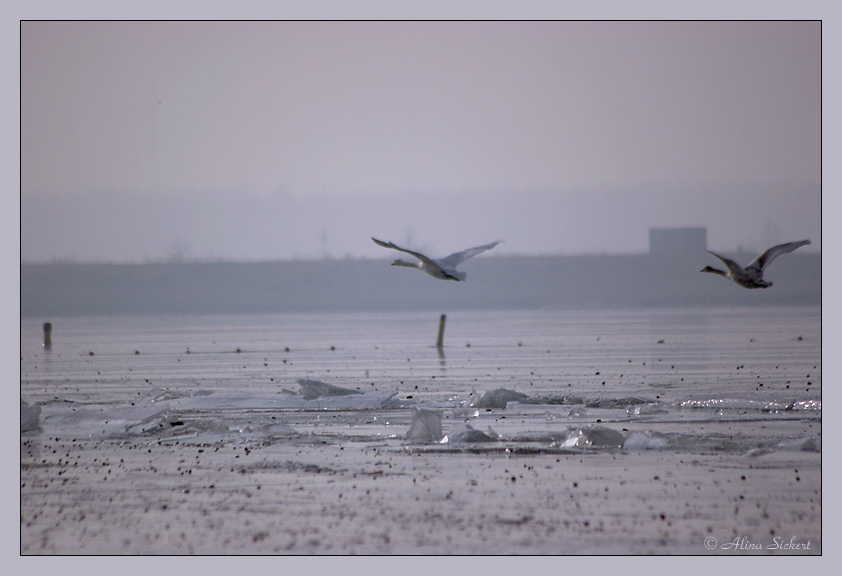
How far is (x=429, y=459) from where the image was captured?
1096 centimetres

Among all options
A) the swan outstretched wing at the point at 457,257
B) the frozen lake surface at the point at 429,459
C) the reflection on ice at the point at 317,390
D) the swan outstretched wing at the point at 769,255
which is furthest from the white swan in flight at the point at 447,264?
the swan outstretched wing at the point at 769,255

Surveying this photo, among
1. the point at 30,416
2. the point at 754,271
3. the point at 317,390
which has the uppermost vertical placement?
the point at 754,271

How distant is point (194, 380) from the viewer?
1928cm

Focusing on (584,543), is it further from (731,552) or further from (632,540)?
(731,552)

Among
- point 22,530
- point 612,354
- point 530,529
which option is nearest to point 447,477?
point 530,529

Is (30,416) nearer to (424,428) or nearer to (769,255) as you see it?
(424,428)

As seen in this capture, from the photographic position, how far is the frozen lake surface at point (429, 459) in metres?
8.30

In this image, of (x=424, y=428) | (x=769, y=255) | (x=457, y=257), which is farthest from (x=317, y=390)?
(x=769, y=255)

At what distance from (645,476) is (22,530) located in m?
6.01

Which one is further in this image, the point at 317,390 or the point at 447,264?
the point at 317,390

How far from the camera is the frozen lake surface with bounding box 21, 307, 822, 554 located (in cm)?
830

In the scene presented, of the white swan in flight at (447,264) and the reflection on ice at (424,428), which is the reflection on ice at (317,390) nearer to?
the white swan in flight at (447,264)

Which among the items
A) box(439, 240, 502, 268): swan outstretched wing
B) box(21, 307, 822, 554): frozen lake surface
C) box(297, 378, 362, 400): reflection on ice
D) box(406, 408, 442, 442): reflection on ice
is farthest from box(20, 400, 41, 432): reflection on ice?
box(439, 240, 502, 268): swan outstretched wing

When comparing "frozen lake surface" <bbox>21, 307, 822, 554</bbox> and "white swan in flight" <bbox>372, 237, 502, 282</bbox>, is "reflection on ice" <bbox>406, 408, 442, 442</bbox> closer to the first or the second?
"frozen lake surface" <bbox>21, 307, 822, 554</bbox>
